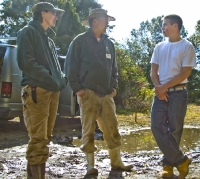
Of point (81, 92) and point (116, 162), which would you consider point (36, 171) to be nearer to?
point (81, 92)

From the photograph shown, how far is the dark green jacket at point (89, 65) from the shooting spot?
4.01 metres

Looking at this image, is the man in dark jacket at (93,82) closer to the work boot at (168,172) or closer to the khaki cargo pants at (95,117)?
the khaki cargo pants at (95,117)

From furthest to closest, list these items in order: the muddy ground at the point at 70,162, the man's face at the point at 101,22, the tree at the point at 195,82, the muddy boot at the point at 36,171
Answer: the tree at the point at 195,82 → the man's face at the point at 101,22 → the muddy ground at the point at 70,162 → the muddy boot at the point at 36,171

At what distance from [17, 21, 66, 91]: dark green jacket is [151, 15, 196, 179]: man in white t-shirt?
4.04 ft

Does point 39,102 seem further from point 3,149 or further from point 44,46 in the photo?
point 3,149

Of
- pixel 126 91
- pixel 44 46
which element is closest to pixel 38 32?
pixel 44 46

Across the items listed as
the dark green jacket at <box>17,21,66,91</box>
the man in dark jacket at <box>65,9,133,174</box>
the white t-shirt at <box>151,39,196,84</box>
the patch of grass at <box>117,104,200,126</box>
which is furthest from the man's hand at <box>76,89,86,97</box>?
the patch of grass at <box>117,104,200,126</box>

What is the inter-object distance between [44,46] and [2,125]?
5.54 meters

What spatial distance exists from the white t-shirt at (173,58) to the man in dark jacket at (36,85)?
4.24ft

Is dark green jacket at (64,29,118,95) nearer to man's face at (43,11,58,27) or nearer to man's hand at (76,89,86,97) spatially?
man's hand at (76,89,86,97)

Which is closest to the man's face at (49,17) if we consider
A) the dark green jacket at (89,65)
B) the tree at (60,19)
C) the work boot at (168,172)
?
the dark green jacket at (89,65)

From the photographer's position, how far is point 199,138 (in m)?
7.02

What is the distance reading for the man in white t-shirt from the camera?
3.76 m

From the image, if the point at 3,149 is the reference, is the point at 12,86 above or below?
above
